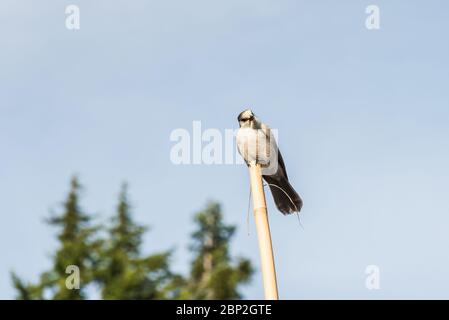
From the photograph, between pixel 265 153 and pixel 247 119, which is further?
pixel 265 153

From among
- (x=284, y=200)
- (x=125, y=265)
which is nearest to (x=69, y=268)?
(x=125, y=265)

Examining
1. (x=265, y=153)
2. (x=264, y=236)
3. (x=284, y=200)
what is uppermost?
(x=265, y=153)

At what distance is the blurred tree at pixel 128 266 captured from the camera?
32531 mm

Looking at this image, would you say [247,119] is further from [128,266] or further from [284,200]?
[128,266]

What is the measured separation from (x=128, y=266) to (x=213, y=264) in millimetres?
6574

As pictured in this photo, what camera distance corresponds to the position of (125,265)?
34.6 m

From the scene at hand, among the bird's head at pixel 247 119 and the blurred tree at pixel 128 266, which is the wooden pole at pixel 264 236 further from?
the blurred tree at pixel 128 266

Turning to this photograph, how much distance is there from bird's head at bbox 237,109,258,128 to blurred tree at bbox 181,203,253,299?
24.2 metres

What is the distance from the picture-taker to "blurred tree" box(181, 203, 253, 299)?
34.2m

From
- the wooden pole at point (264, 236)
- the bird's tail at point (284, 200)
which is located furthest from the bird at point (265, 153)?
the wooden pole at point (264, 236)
